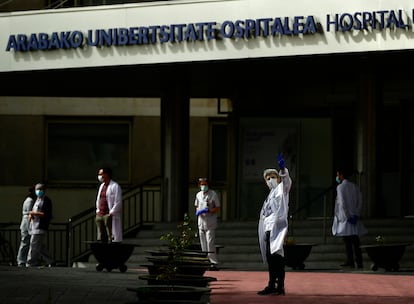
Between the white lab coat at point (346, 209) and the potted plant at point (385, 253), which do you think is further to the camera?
the white lab coat at point (346, 209)

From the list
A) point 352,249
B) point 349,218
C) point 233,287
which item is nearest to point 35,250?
point 352,249

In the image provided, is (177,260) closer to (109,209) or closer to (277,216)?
(277,216)

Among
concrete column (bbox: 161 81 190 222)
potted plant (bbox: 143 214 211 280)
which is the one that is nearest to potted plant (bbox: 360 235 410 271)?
potted plant (bbox: 143 214 211 280)

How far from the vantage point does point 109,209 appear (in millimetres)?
26109

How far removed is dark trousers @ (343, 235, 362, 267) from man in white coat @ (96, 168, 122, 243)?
4.38 m

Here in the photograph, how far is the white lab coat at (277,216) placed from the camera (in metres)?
18.8

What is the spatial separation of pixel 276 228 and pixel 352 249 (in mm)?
8293

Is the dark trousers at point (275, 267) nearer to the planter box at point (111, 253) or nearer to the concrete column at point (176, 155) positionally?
the planter box at point (111, 253)

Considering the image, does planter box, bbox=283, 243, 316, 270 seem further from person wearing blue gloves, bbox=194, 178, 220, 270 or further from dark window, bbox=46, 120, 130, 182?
dark window, bbox=46, 120, 130, 182

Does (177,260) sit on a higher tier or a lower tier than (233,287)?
higher

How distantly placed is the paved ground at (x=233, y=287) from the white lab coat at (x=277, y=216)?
0.76m

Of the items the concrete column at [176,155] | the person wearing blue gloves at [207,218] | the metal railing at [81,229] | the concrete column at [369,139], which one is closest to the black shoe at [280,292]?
the person wearing blue gloves at [207,218]

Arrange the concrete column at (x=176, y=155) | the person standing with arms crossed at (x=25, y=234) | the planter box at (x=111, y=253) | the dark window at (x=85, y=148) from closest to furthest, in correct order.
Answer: the planter box at (x=111, y=253) < the person standing with arms crossed at (x=25, y=234) < the concrete column at (x=176, y=155) < the dark window at (x=85, y=148)

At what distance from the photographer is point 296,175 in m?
36.9
